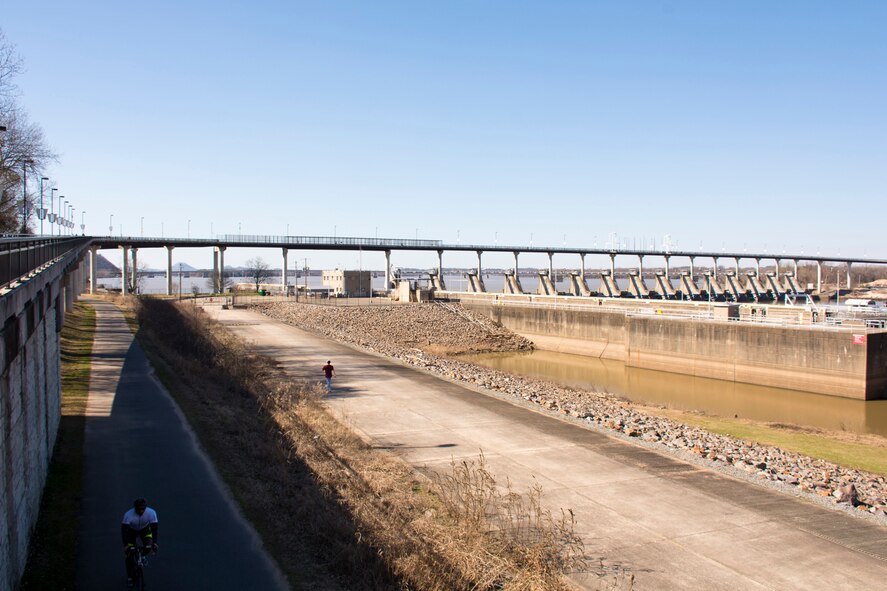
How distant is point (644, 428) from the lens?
21.9 metres

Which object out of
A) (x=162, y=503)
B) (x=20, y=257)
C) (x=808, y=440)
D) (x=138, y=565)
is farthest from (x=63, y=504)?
(x=808, y=440)

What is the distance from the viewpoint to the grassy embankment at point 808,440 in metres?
20.8

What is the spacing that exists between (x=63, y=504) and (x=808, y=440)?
22.3 m

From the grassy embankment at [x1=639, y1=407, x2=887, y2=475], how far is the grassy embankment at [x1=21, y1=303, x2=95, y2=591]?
64.9ft

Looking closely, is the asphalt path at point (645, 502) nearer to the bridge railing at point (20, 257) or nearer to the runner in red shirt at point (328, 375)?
the runner in red shirt at point (328, 375)

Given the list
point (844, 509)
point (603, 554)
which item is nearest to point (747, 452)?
point (844, 509)

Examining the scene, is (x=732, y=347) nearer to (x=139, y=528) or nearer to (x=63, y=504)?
(x=63, y=504)

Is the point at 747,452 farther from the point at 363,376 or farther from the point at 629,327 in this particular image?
the point at 629,327

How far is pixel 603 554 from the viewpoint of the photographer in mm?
11688

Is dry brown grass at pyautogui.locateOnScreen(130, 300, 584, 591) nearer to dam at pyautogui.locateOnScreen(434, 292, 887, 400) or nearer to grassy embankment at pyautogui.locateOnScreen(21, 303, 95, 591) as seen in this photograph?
grassy embankment at pyautogui.locateOnScreen(21, 303, 95, 591)

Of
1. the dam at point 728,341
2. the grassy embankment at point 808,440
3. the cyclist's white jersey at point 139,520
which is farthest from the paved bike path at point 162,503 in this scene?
the dam at point 728,341

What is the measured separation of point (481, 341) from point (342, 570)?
158ft

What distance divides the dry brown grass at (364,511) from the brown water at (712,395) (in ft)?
62.6

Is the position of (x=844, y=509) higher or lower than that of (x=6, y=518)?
lower
